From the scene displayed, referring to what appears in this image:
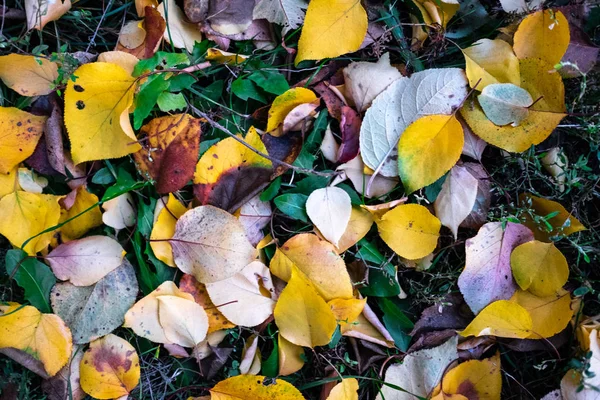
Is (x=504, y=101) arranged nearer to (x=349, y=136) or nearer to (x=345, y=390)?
(x=349, y=136)

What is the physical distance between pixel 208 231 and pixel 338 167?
0.28 meters

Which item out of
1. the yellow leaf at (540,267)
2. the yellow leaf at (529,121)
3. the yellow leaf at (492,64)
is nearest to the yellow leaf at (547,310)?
the yellow leaf at (540,267)

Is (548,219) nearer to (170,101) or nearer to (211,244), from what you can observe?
(211,244)

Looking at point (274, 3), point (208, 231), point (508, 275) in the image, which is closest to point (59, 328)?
point (208, 231)

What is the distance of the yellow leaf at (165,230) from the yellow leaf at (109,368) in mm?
179

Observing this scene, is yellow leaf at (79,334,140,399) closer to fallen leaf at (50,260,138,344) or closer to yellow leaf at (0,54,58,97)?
fallen leaf at (50,260,138,344)

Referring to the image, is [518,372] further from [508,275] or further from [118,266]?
[118,266]

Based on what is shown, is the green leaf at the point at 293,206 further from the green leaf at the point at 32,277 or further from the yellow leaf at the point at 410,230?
the green leaf at the point at 32,277

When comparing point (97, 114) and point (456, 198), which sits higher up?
point (97, 114)

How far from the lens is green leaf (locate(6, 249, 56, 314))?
38.3 inches

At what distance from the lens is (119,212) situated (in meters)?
1.00

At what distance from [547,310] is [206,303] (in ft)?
2.18

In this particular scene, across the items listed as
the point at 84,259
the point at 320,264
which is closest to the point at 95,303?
the point at 84,259

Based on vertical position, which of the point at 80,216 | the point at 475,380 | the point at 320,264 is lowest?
the point at 475,380
